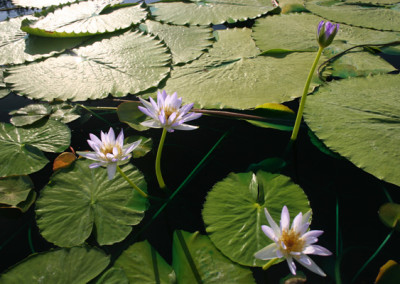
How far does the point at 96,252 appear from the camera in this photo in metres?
1.01

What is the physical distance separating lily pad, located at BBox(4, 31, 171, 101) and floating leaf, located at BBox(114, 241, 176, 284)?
3.22 ft

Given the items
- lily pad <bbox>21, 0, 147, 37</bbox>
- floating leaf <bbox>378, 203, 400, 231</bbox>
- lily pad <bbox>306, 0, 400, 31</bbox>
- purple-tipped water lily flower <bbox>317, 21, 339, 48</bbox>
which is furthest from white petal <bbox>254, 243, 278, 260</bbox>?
lily pad <bbox>306, 0, 400, 31</bbox>

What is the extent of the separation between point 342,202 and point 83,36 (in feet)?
7.15

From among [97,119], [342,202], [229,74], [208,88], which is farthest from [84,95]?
[342,202]

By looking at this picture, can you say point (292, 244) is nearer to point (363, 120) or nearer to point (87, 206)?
point (87, 206)

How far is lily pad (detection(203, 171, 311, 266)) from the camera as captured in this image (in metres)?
1.02

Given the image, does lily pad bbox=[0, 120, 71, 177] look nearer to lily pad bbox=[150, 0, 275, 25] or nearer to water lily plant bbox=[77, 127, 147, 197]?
water lily plant bbox=[77, 127, 147, 197]

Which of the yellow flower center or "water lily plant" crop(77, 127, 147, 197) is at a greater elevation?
"water lily plant" crop(77, 127, 147, 197)

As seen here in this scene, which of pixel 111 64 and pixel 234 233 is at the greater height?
pixel 111 64

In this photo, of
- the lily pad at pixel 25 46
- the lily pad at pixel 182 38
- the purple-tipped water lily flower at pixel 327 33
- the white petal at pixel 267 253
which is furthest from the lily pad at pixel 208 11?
the white petal at pixel 267 253

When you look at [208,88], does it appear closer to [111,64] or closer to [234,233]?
[111,64]

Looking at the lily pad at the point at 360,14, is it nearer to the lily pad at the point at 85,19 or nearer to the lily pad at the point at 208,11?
the lily pad at the point at 208,11

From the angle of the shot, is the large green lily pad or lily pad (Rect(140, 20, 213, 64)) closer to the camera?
the large green lily pad

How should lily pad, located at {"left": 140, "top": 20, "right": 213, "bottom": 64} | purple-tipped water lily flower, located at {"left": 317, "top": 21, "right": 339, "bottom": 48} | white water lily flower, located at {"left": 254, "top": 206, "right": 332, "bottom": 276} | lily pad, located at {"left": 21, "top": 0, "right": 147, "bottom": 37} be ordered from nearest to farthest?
white water lily flower, located at {"left": 254, "top": 206, "right": 332, "bottom": 276} → purple-tipped water lily flower, located at {"left": 317, "top": 21, "right": 339, "bottom": 48} → lily pad, located at {"left": 140, "top": 20, "right": 213, "bottom": 64} → lily pad, located at {"left": 21, "top": 0, "right": 147, "bottom": 37}
